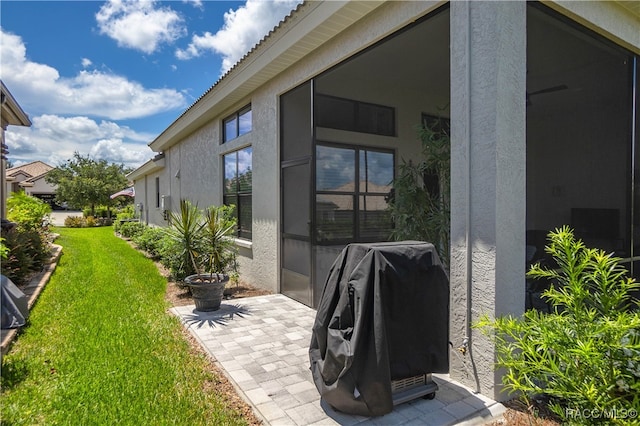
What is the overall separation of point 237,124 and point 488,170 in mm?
7000

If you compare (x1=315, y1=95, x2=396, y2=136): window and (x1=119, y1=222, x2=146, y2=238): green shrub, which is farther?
(x1=119, y1=222, x2=146, y2=238): green shrub

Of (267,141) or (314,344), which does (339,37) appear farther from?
(314,344)

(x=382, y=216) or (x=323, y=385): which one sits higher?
(x=382, y=216)

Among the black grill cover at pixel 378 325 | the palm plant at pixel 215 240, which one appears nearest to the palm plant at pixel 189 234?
the palm plant at pixel 215 240

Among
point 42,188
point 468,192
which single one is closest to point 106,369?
point 468,192

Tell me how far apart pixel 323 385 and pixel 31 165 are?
234 ft

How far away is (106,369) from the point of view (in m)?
3.84

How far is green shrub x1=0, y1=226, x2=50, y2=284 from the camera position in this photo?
7.11 m

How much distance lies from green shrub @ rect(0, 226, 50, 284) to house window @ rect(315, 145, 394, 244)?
5.64 metres

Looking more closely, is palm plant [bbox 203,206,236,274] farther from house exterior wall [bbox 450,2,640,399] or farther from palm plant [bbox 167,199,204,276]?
house exterior wall [bbox 450,2,640,399]

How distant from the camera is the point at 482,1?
10.4 ft

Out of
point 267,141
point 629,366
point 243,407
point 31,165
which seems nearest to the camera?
point 629,366

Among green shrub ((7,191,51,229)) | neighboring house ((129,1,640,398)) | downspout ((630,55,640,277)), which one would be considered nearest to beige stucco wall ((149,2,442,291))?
neighboring house ((129,1,640,398))

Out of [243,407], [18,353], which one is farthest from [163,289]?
[243,407]
